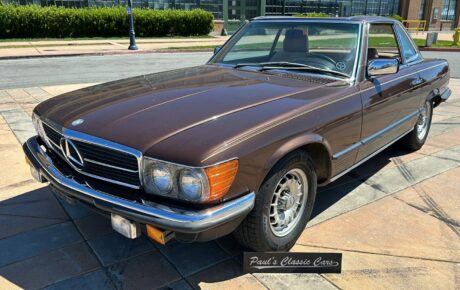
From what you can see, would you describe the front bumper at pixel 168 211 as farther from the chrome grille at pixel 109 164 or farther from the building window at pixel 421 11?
the building window at pixel 421 11

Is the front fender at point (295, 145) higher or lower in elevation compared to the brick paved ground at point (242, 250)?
higher

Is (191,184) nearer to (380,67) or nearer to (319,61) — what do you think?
(319,61)

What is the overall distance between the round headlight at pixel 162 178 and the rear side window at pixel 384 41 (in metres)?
2.71

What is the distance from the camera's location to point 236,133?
8.34ft

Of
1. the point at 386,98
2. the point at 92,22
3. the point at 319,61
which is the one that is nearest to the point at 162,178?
the point at 319,61

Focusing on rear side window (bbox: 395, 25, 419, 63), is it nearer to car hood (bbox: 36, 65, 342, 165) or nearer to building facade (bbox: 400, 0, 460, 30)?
car hood (bbox: 36, 65, 342, 165)

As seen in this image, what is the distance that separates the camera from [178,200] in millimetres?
2469

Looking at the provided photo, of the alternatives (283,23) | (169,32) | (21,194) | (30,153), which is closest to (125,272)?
(30,153)

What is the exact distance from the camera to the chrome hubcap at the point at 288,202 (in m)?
3.01

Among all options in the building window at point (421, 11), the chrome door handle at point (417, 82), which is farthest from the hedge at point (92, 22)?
the building window at point (421, 11)

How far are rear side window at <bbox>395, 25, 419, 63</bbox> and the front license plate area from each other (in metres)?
3.73

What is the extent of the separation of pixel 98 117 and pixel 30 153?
37.3 inches

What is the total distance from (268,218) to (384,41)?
3.09m

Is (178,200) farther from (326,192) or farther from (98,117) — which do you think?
(326,192)
